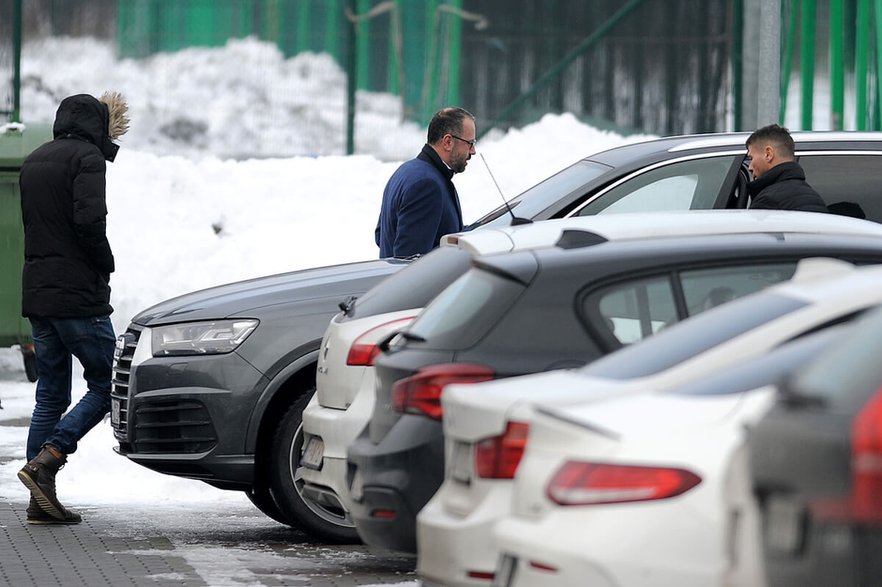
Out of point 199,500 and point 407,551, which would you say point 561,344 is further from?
point 199,500

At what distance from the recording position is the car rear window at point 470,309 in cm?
571

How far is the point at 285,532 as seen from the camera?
8.48m

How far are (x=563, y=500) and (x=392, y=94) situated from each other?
549 inches

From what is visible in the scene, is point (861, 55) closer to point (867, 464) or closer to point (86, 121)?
point (86, 121)

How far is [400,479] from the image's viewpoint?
5750mm

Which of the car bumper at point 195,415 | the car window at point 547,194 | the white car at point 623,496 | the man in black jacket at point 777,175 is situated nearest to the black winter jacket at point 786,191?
the man in black jacket at point 777,175

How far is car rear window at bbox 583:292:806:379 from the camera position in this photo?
15.8 ft

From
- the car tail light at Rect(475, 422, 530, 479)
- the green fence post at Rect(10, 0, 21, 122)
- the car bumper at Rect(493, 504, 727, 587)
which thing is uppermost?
the green fence post at Rect(10, 0, 21, 122)

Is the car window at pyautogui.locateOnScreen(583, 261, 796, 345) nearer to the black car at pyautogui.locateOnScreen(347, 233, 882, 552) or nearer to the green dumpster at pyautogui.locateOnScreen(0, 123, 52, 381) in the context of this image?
the black car at pyautogui.locateOnScreen(347, 233, 882, 552)

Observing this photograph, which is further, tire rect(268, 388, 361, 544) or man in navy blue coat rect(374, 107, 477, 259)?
man in navy blue coat rect(374, 107, 477, 259)

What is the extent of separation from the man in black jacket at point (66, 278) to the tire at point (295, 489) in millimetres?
1277

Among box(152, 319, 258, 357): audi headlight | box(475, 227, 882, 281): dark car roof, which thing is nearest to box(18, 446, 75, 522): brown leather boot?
box(152, 319, 258, 357): audi headlight

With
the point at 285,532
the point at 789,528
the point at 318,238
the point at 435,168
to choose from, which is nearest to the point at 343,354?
the point at 285,532

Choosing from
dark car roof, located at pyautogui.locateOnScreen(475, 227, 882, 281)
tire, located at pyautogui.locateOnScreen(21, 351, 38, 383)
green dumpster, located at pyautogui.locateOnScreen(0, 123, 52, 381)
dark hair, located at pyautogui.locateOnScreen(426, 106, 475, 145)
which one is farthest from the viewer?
tire, located at pyautogui.locateOnScreen(21, 351, 38, 383)
